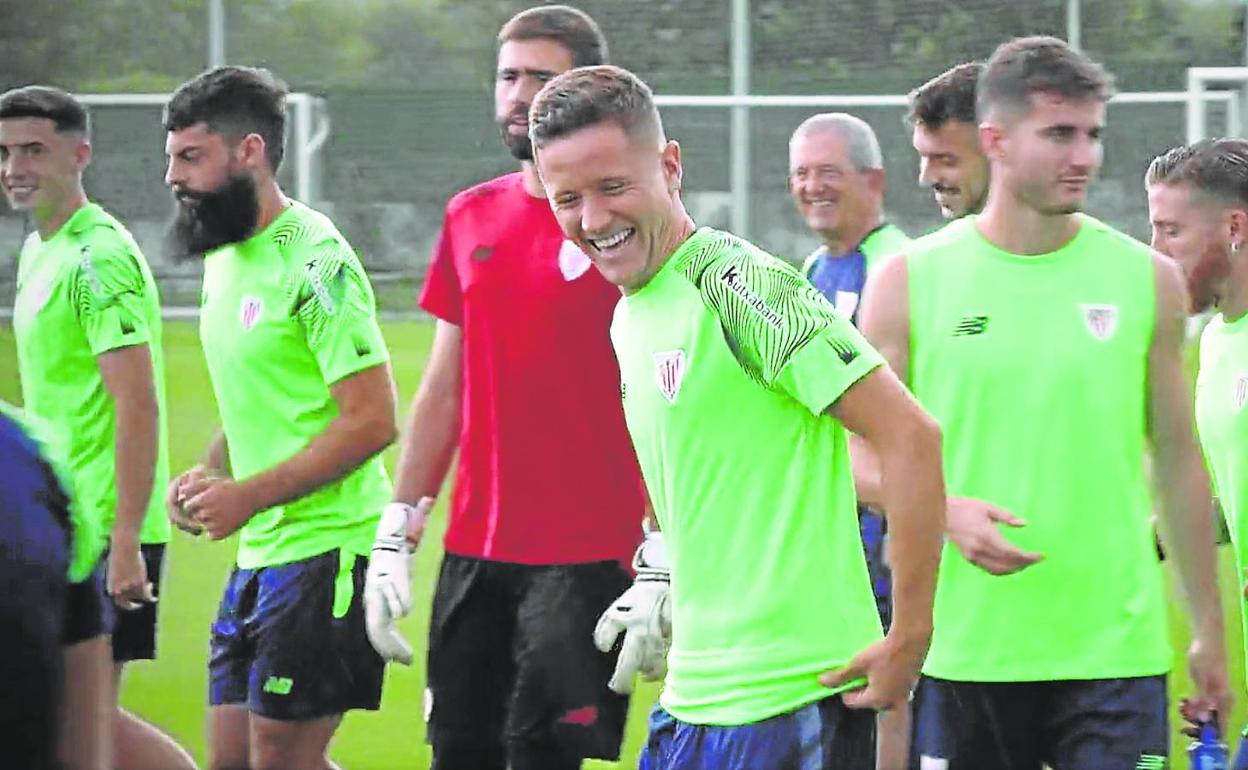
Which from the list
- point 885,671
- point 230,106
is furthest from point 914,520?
point 230,106

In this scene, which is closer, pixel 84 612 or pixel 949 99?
pixel 84 612

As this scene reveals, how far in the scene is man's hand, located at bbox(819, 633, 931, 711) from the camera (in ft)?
11.2

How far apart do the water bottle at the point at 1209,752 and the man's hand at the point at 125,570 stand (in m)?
2.88

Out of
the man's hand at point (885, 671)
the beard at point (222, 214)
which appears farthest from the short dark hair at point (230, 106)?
the man's hand at point (885, 671)

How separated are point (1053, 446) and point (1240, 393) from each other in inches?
32.1

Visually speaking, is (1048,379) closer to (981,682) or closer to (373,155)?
(981,682)

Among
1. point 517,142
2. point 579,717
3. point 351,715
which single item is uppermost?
point 517,142

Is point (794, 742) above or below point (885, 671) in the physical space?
below

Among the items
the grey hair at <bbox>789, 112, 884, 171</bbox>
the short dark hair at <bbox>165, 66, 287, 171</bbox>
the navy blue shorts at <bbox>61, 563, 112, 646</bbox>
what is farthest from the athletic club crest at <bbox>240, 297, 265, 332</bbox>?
the navy blue shorts at <bbox>61, 563, 112, 646</bbox>

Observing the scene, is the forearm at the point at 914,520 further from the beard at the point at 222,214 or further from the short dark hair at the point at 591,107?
the beard at the point at 222,214

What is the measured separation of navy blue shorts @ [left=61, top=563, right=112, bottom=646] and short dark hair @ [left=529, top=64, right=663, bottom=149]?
4.59 ft

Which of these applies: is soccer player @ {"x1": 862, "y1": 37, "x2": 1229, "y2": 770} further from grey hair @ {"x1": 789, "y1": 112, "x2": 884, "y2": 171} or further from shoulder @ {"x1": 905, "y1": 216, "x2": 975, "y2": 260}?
grey hair @ {"x1": 789, "y1": 112, "x2": 884, "y2": 171}

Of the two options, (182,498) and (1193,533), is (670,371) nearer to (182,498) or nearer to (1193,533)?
(1193,533)

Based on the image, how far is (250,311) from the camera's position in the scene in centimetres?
550
